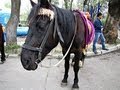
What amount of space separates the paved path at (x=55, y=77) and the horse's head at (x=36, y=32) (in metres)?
2.21

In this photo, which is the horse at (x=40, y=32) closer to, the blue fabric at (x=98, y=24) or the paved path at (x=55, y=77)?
the paved path at (x=55, y=77)

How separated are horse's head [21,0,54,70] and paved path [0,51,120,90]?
2205mm

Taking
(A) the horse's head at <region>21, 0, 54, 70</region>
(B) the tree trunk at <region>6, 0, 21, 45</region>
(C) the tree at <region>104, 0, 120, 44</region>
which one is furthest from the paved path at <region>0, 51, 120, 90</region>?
(C) the tree at <region>104, 0, 120, 44</region>

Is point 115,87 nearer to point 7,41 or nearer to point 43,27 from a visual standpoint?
point 43,27

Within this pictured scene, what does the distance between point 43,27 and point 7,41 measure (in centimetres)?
743

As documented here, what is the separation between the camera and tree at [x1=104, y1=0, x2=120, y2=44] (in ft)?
43.1

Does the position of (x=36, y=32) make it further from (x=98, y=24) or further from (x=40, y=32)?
(x=98, y=24)

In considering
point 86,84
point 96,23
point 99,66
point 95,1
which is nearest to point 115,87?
point 86,84

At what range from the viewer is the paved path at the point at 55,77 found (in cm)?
677

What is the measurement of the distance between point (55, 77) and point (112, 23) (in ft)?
21.7

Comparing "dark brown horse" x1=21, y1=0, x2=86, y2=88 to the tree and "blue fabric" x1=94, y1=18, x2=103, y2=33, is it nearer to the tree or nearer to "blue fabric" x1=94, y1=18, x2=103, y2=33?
"blue fabric" x1=94, y1=18, x2=103, y2=33

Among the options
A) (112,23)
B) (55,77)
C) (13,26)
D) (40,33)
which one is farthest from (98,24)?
(40,33)

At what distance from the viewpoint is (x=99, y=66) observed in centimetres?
916

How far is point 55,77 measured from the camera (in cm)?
760
